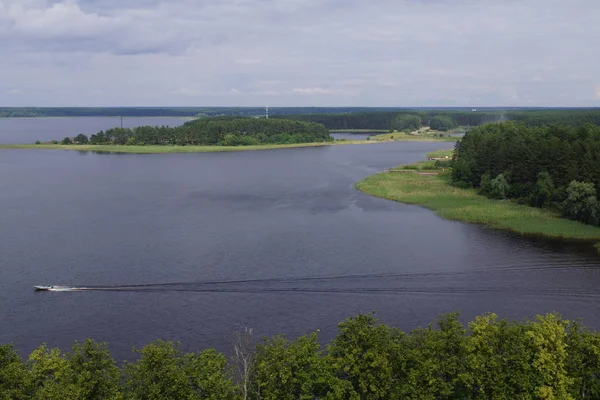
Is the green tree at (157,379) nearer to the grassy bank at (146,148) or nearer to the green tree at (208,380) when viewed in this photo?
the green tree at (208,380)

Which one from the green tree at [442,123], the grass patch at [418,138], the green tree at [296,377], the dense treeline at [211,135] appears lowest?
the green tree at [296,377]

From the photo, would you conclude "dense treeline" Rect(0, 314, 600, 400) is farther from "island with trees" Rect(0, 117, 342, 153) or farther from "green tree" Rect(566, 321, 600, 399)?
"island with trees" Rect(0, 117, 342, 153)

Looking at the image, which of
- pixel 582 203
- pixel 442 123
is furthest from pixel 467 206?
pixel 442 123

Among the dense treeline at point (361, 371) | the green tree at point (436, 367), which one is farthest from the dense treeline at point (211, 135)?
the green tree at point (436, 367)

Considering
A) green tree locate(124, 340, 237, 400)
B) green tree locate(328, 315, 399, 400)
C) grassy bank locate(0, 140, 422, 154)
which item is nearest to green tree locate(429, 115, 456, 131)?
grassy bank locate(0, 140, 422, 154)

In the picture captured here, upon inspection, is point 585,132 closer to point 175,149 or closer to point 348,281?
point 348,281

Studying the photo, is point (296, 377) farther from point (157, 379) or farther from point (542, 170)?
point (542, 170)

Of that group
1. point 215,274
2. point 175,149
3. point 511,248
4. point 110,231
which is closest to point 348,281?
point 215,274
